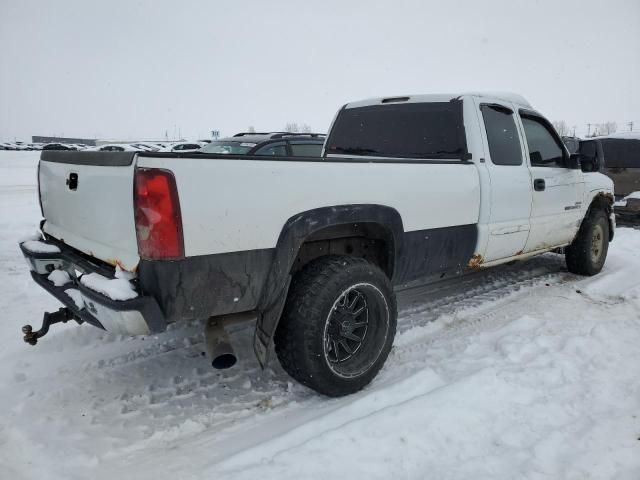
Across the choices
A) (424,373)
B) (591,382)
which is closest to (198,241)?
(424,373)

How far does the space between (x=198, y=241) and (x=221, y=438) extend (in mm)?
1108

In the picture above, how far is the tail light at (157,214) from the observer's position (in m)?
2.09

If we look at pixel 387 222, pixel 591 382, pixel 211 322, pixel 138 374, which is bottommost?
pixel 591 382

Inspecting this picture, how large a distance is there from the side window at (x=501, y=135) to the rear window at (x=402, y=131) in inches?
11.8

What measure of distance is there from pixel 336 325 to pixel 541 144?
10.3 ft

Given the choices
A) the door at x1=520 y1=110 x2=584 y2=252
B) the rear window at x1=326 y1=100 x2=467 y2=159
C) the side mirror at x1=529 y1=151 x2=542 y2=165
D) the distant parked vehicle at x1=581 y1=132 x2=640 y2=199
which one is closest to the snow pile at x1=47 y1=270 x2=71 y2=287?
the rear window at x1=326 y1=100 x2=467 y2=159

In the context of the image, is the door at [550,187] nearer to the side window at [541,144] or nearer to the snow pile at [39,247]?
the side window at [541,144]

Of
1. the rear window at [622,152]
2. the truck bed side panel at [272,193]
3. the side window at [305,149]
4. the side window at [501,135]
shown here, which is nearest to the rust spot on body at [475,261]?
the truck bed side panel at [272,193]

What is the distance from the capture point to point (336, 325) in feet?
9.36

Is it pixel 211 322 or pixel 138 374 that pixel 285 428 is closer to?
pixel 211 322

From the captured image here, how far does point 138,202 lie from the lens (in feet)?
6.93

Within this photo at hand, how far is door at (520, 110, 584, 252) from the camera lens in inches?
172

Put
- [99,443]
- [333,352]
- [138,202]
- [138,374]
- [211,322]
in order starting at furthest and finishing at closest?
[138,374], [333,352], [211,322], [99,443], [138,202]

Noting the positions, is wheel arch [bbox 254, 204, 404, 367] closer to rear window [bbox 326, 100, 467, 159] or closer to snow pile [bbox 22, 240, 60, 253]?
rear window [bbox 326, 100, 467, 159]
